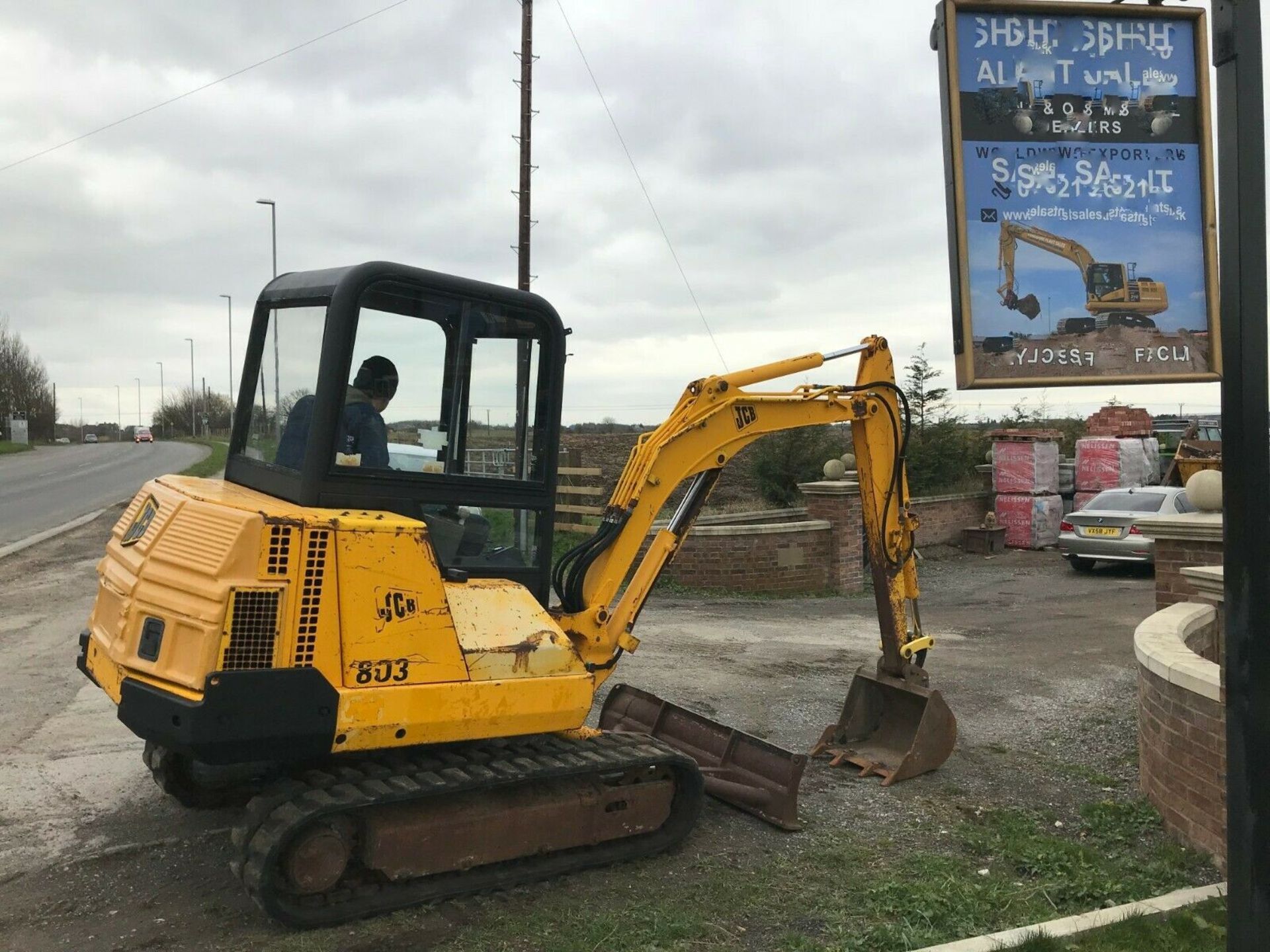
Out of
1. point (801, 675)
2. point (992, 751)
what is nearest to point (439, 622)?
point (992, 751)

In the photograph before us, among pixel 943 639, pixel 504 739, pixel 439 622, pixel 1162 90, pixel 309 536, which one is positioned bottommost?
pixel 943 639

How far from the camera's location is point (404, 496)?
195 inches

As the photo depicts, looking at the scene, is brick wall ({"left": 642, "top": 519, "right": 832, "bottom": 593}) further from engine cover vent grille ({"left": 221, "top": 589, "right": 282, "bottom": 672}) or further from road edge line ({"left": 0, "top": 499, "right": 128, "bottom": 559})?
engine cover vent grille ({"left": 221, "top": 589, "right": 282, "bottom": 672})

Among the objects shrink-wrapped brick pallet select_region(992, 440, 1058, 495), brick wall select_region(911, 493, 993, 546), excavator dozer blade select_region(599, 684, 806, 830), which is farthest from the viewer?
shrink-wrapped brick pallet select_region(992, 440, 1058, 495)

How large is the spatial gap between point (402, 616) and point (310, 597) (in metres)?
0.42

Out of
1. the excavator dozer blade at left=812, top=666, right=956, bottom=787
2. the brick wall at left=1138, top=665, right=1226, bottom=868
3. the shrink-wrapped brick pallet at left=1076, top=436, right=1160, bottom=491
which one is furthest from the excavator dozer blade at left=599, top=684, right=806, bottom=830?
the shrink-wrapped brick pallet at left=1076, top=436, right=1160, bottom=491

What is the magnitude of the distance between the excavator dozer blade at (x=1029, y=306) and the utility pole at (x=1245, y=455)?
0.97 metres

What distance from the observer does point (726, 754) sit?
6023 mm

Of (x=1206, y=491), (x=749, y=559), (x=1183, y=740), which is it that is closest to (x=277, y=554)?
(x=1183, y=740)

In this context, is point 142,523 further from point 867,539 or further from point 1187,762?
point 1187,762

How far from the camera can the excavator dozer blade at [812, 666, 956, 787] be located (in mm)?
6449

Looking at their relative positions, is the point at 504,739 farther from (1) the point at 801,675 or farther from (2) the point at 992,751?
(1) the point at 801,675

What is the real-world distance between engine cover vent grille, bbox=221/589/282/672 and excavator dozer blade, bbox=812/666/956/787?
12.6 ft

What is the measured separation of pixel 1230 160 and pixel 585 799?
377 cm
